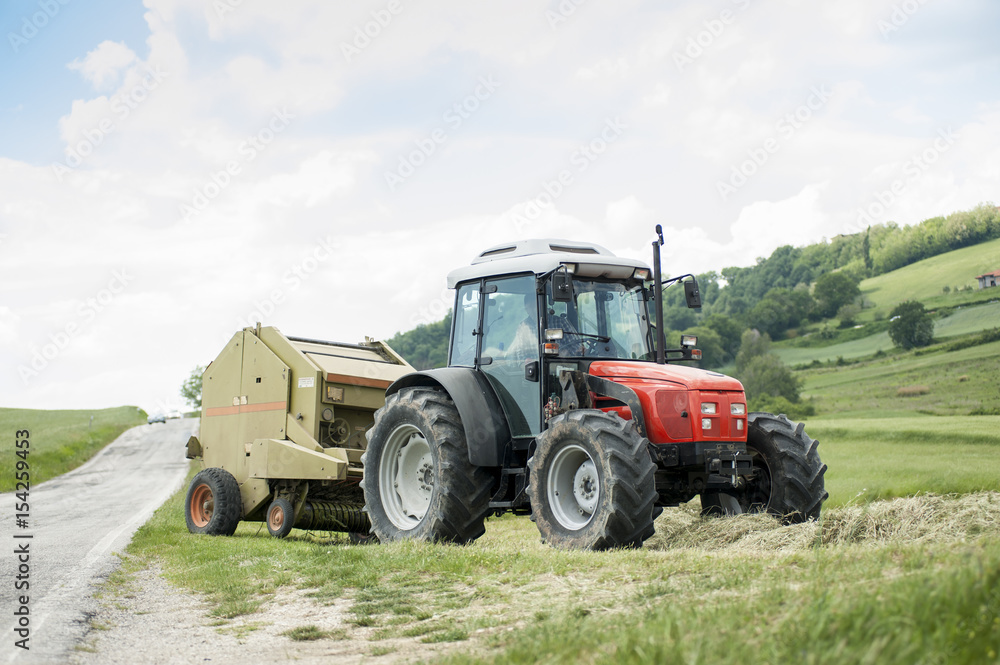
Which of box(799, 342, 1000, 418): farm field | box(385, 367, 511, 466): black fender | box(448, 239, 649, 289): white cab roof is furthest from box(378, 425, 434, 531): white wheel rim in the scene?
box(799, 342, 1000, 418): farm field

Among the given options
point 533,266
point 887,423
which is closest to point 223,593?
point 533,266

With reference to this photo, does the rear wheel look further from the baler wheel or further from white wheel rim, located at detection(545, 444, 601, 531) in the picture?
white wheel rim, located at detection(545, 444, 601, 531)

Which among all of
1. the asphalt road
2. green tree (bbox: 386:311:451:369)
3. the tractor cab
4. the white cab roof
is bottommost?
the asphalt road

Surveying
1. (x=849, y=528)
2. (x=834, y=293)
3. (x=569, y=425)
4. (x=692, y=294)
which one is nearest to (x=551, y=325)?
(x=569, y=425)

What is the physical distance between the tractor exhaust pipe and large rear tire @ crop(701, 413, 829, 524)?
113cm

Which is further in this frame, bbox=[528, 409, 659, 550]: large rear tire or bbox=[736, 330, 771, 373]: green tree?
bbox=[736, 330, 771, 373]: green tree

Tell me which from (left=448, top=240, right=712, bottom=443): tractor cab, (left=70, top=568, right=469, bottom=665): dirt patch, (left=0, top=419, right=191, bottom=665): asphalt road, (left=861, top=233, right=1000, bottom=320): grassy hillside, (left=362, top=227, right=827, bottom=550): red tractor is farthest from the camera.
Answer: (left=861, top=233, right=1000, bottom=320): grassy hillside

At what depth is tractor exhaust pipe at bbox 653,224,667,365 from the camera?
8.81m

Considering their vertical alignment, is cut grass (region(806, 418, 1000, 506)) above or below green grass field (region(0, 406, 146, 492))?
below

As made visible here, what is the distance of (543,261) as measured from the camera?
882 cm

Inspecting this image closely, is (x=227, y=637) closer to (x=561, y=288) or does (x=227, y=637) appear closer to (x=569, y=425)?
(x=569, y=425)

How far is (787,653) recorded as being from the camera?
3170 mm

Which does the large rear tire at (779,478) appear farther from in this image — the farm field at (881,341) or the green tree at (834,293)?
the green tree at (834,293)

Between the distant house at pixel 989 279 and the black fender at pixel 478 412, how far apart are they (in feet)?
156
